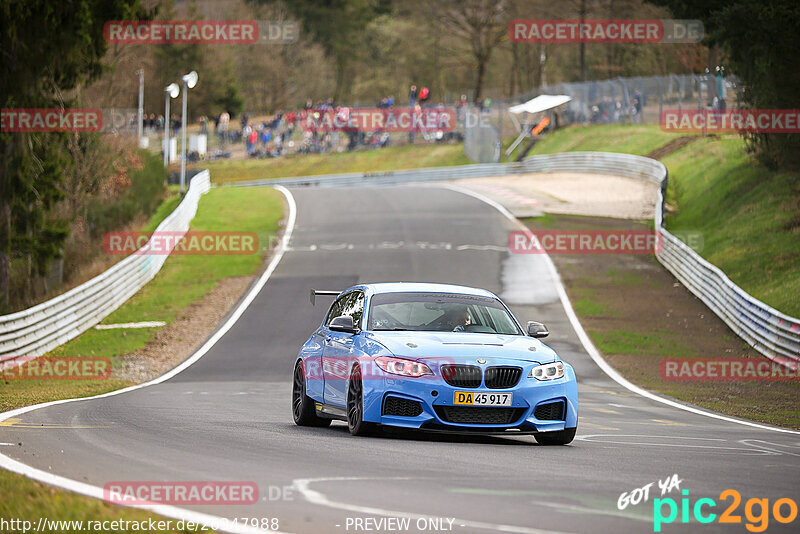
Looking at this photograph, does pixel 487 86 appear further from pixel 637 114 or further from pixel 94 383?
pixel 94 383

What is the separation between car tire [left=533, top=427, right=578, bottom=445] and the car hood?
26.0 inches

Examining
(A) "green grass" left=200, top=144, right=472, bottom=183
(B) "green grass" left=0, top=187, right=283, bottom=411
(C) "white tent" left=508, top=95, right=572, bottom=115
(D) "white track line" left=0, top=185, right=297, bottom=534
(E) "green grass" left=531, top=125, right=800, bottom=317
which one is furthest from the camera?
(A) "green grass" left=200, top=144, right=472, bottom=183

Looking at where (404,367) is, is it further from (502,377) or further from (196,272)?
(196,272)

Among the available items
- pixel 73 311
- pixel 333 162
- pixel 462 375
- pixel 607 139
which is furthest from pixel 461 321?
pixel 333 162

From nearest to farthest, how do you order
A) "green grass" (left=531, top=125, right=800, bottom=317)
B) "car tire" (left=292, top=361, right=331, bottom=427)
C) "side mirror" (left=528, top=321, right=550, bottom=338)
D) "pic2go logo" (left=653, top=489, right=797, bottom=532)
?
"pic2go logo" (left=653, top=489, right=797, bottom=532) → "side mirror" (left=528, top=321, right=550, bottom=338) → "car tire" (left=292, top=361, right=331, bottom=427) → "green grass" (left=531, top=125, right=800, bottom=317)

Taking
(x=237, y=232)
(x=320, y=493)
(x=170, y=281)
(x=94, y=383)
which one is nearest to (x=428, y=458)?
(x=320, y=493)

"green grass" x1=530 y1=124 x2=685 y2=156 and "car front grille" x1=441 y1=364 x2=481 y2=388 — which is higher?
"green grass" x1=530 y1=124 x2=685 y2=156

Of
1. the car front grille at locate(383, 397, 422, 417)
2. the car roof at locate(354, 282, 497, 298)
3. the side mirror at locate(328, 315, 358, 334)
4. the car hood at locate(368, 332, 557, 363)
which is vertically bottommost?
the car front grille at locate(383, 397, 422, 417)

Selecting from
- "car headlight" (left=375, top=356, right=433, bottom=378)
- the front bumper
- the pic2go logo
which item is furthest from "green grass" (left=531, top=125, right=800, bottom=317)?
the pic2go logo

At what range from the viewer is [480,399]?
10.3 m

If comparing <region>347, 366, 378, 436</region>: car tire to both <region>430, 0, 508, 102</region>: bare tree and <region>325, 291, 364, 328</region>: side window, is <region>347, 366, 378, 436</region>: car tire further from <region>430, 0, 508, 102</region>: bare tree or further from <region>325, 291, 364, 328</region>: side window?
<region>430, 0, 508, 102</region>: bare tree

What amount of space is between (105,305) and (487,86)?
92.4m

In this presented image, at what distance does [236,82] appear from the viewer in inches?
4518

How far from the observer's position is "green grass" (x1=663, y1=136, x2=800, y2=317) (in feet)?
100
